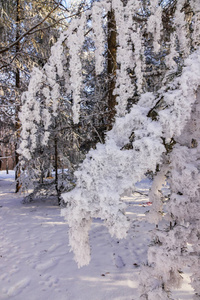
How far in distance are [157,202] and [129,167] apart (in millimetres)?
541

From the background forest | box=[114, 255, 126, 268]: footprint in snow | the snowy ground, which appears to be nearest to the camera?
the background forest

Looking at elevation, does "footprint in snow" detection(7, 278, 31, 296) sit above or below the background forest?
below

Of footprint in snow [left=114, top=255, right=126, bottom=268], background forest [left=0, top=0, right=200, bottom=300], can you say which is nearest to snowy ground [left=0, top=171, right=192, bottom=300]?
footprint in snow [left=114, top=255, right=126, bottom=268]

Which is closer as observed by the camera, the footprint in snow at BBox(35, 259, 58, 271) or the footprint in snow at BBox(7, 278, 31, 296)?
the footprint in snow at BBox(7, 278, 31, 296)

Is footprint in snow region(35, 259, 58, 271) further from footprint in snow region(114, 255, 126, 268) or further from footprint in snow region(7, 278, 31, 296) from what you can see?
footprint in snow region(114, 255, 126, 268)

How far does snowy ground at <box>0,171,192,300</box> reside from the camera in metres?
3.06

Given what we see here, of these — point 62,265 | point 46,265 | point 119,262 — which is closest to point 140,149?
point 119,262

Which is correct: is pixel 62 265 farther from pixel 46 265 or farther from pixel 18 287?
pixel 18 287

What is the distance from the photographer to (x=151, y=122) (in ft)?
3.98

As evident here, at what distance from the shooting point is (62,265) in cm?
383

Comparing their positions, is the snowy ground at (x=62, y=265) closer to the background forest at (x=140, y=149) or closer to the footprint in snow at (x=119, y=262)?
the footprint in snow at (x=119, y=262)

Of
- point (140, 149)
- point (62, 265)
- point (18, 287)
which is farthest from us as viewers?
point (62, 265)

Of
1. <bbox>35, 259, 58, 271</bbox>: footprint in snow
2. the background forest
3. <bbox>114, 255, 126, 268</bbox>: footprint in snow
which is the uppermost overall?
the background forest

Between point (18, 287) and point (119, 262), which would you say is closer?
point (18, 287)
